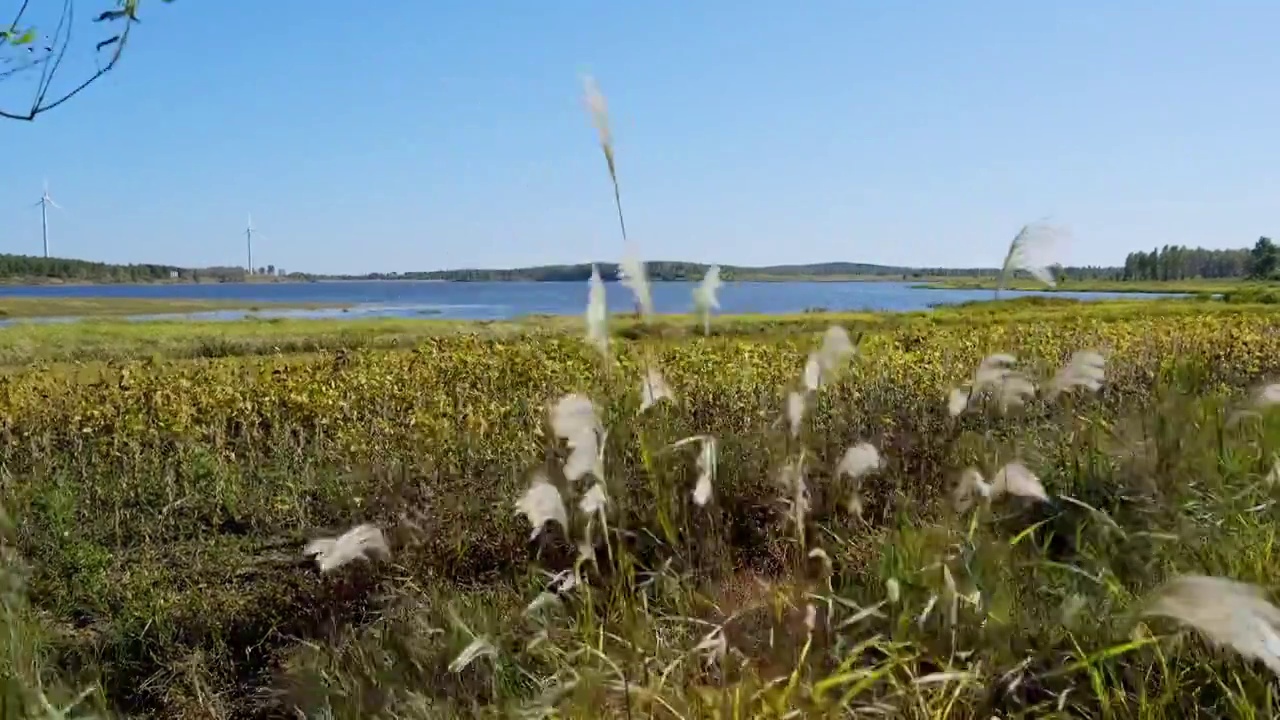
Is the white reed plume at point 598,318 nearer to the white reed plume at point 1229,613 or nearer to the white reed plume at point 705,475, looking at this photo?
the white reed plume at point 705,475

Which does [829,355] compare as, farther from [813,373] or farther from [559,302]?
[559,302]

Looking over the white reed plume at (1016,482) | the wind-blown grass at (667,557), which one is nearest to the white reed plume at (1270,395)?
the wind-blown grass at (667,557)

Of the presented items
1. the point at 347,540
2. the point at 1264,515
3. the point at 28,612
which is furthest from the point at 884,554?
the point at 28,612

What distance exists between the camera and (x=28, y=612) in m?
3.27

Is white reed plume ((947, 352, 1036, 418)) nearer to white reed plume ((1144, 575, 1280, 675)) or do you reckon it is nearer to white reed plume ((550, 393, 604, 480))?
white reed plume ((550, 393, 604, 480))

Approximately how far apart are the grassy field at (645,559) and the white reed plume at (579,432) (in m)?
0.01

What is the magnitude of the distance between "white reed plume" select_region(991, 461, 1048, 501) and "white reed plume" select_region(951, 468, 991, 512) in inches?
1.5

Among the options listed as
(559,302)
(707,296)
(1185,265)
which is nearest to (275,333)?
(707,296)

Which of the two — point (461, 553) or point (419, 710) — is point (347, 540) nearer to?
point (419, 710)

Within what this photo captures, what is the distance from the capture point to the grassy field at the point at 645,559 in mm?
2066

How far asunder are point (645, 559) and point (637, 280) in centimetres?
157

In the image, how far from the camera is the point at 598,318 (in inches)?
80.0

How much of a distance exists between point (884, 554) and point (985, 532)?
46cm

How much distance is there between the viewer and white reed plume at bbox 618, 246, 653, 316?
2.13 metres
